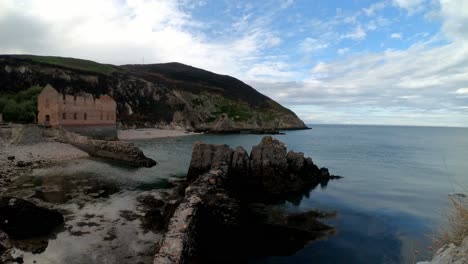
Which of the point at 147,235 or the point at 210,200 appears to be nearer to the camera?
the point at 147,235

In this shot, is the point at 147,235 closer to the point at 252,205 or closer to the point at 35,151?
the point at 252,205

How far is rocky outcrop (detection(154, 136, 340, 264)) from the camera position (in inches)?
539

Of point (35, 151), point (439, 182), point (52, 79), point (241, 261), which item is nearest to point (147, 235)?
point (241, 261)

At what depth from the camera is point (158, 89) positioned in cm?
12275

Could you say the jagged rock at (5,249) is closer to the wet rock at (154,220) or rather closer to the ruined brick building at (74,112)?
the wet rock at (154,220)

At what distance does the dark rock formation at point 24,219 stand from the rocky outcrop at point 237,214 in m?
6.02

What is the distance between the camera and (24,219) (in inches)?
583

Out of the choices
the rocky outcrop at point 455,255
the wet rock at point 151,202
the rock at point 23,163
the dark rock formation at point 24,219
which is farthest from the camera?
the rock at point 23,163

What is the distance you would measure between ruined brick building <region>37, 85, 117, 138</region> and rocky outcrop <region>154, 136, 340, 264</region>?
27818 mm

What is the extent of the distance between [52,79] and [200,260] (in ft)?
324

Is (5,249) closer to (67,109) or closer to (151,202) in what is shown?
(151,202)

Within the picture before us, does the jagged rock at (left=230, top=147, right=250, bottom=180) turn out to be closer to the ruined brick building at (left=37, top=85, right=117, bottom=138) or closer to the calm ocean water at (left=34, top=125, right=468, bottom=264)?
the calm ocean water at (left=34, top=125, right=468, bottom=264)

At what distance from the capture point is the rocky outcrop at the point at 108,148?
37500mm

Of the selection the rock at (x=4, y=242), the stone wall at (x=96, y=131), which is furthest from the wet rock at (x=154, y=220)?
the stone wall at (x=96, y=131)
